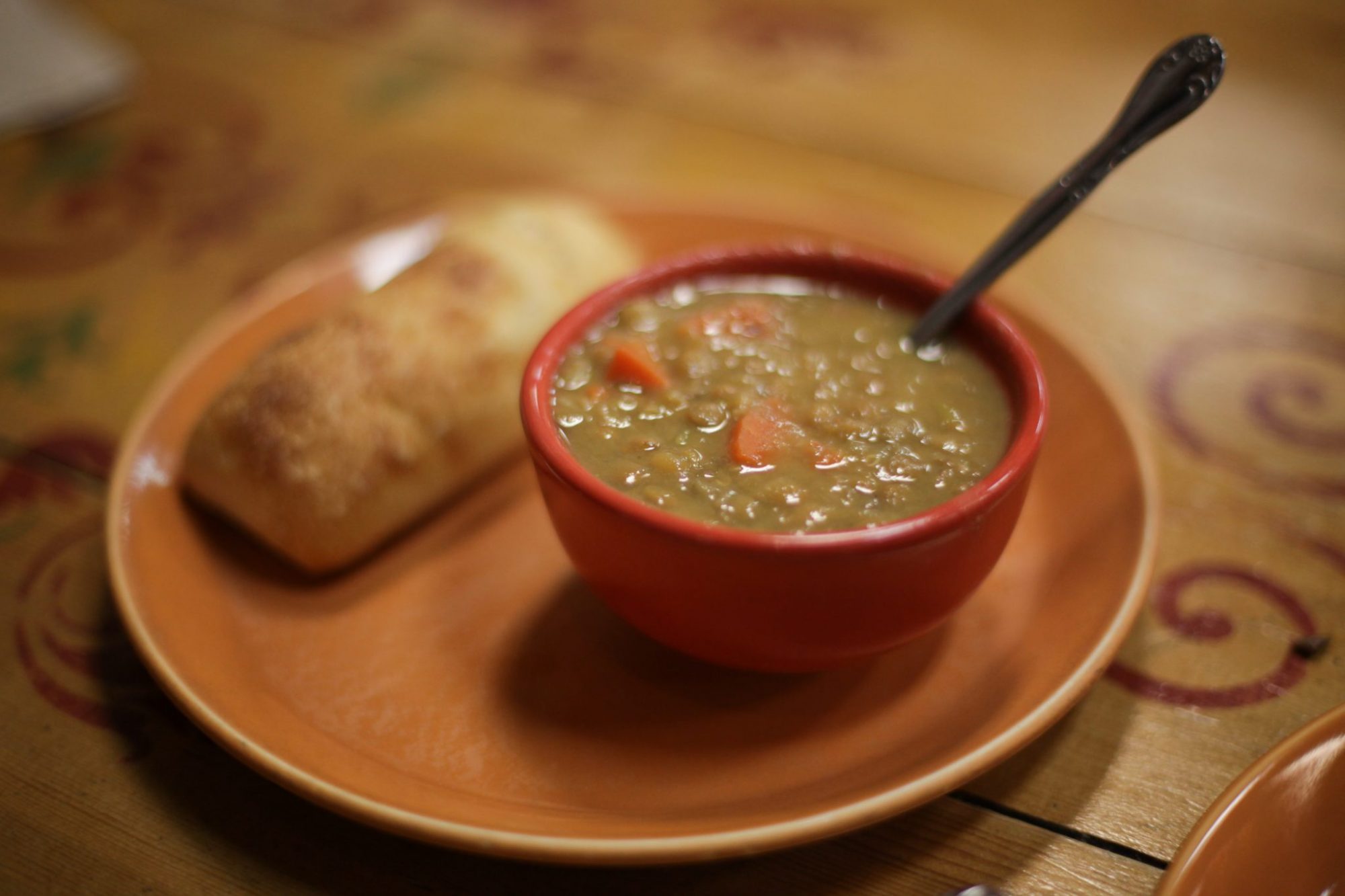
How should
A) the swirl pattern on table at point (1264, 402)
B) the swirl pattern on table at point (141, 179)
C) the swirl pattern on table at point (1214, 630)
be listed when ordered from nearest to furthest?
the swirl pattern on table at point (1214, 630) → the swirl pattern on table at point (1264, 402) → the swirl pattern on table at point (141, 179)

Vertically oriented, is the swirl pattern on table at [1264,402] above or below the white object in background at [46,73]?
above

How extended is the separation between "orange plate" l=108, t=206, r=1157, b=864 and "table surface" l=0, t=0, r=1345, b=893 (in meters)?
0.08

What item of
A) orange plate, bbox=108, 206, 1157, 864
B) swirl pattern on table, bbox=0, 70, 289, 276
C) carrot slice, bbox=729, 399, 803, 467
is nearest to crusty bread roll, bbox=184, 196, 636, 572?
orange plate, bbox=108, 206, 1157, 864

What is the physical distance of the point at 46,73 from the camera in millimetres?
2816

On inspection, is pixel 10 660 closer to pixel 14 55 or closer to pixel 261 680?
pixel 261 680

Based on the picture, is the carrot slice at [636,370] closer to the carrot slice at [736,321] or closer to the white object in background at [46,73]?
the carrot slice at [736,321]

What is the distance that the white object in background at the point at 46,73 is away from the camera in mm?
2756

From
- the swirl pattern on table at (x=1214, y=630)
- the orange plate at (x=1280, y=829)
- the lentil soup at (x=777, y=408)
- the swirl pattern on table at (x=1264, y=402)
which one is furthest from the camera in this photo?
the swirl pattern on table at (x=1264, y=402)

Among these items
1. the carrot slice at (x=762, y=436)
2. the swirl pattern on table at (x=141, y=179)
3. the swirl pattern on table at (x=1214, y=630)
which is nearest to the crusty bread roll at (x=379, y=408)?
the carrot slice at (x=762, y=436)

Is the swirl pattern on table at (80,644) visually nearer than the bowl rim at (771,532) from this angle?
No

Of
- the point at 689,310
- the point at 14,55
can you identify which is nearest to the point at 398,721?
the point at 689,310

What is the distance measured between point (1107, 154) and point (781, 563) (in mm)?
695

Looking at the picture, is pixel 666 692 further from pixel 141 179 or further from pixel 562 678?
pixel 141 179

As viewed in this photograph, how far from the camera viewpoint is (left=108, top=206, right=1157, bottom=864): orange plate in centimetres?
116
